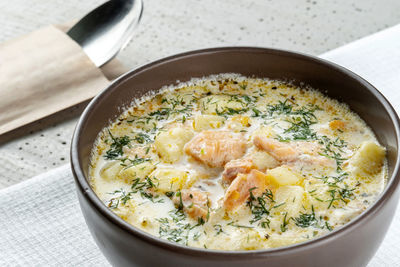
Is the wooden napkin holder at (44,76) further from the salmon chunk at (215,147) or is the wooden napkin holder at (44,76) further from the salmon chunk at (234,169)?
the salmon chunk at (234,169)

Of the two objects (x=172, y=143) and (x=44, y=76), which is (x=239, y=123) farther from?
(x=44, y=76)

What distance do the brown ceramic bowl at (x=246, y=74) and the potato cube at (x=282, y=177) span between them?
292 millimetres

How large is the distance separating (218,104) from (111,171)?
1.80ft

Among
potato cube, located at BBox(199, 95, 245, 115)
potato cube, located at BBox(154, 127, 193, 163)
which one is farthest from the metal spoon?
potato cube, located at BBox(154, 127, 193, 163)

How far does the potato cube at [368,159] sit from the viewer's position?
2020 mm

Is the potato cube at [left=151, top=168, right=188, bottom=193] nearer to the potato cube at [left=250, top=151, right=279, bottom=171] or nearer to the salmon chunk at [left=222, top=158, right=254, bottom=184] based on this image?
the salmon chunk at [left=222, top=158, right=254, bottom=184]

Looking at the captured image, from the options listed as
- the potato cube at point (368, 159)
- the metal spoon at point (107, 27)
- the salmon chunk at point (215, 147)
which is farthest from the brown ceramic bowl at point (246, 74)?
the metal spoon at point (107, 27)

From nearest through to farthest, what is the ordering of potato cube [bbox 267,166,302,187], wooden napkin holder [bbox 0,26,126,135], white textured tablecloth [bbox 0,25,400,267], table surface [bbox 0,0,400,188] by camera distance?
potato cube [bbox 267,166,302,187] < white textured tablecloth [bbox 0,25,400,267] < wooden napkin holder [bbox 0,26,126,135] < table surface [bbox 0,0,400,188]

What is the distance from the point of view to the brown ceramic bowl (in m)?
1.59

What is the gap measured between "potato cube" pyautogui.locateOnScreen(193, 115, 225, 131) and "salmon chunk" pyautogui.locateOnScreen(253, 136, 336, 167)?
0.70 feet

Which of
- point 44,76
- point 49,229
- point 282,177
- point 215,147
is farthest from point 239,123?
point 44,76

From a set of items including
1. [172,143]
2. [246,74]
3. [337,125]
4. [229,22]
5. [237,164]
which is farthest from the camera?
[229,22]

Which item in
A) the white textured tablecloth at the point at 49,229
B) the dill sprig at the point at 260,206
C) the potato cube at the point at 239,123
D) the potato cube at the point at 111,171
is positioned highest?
the potato cube at the point at 239,123

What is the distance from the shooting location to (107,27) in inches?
143
